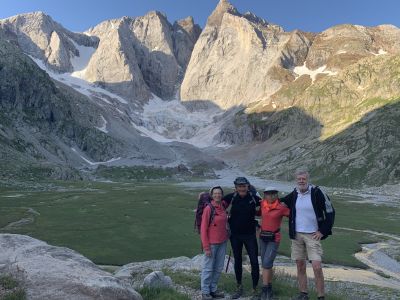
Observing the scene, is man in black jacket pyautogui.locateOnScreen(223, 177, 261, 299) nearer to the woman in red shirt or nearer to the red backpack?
the woman in red shirt

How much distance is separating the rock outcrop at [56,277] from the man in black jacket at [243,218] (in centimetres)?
511

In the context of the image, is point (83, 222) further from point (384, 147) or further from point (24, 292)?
point (384, 147)

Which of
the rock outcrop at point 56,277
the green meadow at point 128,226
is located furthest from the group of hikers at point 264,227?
the green meadow at point 128,226

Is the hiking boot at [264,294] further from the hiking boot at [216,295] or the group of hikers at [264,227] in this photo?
the hiking boot at [216,295]

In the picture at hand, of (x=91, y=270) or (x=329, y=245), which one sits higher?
(x=91, y=270)

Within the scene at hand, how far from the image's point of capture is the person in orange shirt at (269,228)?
57.6 feet

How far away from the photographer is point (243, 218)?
59.5 ft

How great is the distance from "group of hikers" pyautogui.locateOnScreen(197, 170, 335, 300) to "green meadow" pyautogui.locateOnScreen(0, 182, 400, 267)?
2193cm

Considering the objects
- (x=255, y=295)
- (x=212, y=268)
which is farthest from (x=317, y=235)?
(x=212, y=268)

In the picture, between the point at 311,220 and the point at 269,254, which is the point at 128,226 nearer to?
the point at 269,254

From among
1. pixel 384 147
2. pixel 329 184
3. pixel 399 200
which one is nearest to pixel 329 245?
pixel 399 200

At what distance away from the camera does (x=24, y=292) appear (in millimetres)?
13422

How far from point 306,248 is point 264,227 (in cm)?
187

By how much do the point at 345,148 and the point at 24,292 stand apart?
196m
